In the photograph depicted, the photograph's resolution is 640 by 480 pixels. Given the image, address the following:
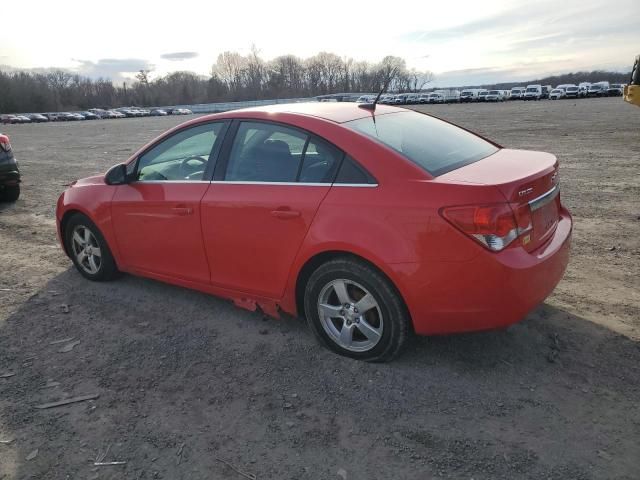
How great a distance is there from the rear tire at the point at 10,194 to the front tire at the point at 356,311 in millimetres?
7856

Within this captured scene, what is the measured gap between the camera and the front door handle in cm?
397

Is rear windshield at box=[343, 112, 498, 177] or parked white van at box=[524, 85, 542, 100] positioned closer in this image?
rear windshield at box=[343, 112, 498, 177]

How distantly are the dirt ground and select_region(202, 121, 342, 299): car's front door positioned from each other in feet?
1.80

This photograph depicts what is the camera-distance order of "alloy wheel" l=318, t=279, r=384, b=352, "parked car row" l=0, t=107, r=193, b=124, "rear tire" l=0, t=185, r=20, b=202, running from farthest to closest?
"parked car row" l=0, t=107, r=193, b=124 < "rear tire" l=0, t=185, r=20, b=202 < "alloy wheel" l=318, t=279, r=384, b=352

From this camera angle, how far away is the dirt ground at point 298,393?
2.58m

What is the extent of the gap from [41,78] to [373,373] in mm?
140508

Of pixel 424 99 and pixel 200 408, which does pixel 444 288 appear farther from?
pixel 424 99

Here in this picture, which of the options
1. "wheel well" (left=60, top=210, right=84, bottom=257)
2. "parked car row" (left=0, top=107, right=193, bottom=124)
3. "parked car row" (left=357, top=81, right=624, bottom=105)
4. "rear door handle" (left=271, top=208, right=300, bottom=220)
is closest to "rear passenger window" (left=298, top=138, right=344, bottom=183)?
"rear door handle" (left=271, top=208, right=300, bottom=220)

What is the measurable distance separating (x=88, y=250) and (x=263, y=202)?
8.03 feet

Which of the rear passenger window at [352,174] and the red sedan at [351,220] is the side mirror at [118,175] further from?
the rear passenger window at [352,174]

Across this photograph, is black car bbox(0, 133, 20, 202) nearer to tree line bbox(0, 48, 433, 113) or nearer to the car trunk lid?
the car trunk lid

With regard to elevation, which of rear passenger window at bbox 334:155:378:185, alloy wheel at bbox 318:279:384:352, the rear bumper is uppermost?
rear passenger window at bbox 334:155:378:185

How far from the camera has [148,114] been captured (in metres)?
90.3

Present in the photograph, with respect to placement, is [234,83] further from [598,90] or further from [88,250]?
[88,250]
